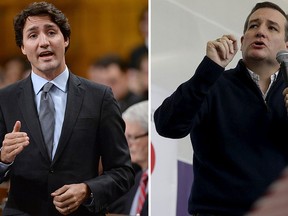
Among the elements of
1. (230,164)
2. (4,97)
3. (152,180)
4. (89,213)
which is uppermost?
(4,97)

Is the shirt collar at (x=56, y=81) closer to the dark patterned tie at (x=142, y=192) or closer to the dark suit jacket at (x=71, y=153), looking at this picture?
the dark suit jacket at (x=71, y=153)

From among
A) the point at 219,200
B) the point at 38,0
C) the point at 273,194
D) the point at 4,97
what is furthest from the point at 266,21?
the point at 273,194

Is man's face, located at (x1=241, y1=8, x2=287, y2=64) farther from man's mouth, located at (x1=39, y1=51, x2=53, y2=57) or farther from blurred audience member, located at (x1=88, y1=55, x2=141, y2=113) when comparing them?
man's mouth, located at (x1=39, y1=51, x2=53, y2=57)

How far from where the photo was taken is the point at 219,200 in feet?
5.54

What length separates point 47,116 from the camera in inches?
79.4

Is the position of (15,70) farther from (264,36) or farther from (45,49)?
(264,36)

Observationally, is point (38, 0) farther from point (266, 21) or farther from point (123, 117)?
point (266, 21)

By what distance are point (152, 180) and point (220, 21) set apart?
2.28 ft

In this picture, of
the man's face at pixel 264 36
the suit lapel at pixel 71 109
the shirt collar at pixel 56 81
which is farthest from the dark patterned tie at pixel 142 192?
the man's face at pixel 264 36

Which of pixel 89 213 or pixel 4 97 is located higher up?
pixel 4 97

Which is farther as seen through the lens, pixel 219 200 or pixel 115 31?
pixel 115 31

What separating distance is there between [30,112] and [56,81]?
0.17 m

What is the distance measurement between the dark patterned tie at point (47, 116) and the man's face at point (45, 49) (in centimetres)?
7

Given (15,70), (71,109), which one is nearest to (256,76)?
(71,109)
